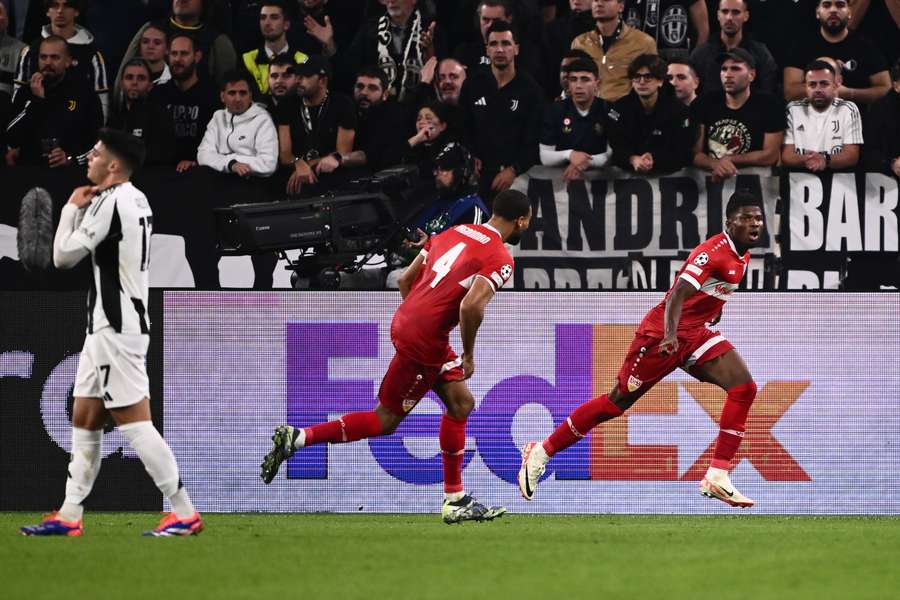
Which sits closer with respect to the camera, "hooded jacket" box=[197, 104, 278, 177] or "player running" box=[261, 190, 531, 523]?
"player running" box=[261, 190, 531, 523]

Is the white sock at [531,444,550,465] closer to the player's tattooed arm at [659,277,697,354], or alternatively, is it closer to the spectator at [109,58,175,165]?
the player's tattooed arm at [659,277,697,354]

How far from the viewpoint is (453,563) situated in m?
7.37

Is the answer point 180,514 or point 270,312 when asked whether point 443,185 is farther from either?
point 180,514

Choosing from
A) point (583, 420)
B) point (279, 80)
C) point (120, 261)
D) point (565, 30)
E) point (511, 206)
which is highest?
point (565, 30)

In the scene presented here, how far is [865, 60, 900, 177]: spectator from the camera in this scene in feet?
43.5

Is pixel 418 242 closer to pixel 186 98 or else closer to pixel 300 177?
pixel 300 177

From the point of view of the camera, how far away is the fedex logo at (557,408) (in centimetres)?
1165

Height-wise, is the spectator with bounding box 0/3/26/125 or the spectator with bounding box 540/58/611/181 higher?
the spectator with bounding box 0/3/26/125

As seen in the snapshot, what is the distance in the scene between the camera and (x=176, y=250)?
A: 13352mm

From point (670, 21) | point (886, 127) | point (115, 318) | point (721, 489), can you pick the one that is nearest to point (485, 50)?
point (670, 21)

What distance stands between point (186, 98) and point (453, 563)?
786cm

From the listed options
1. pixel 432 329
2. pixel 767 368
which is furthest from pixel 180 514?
pixel 767 368

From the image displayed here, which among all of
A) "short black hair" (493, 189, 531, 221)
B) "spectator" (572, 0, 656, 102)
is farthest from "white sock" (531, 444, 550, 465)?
"spectator" (572, 0, 656, 102)

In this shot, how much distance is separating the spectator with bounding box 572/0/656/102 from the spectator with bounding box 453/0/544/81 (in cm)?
53
